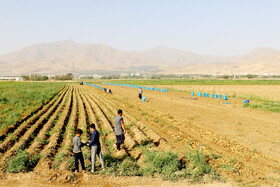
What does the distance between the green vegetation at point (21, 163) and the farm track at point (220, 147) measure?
6.13 metres

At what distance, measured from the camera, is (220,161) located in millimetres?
9812

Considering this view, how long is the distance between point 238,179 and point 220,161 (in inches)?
58.3

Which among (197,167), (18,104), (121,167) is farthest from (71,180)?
(18,104)

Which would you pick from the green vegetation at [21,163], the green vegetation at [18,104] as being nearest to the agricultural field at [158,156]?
the green vegetation at [21,163]

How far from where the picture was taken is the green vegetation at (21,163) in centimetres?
893

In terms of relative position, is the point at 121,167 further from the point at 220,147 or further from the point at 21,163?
the point at 220,147

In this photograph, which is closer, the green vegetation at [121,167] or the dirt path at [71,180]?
the dirt path at [71,180]

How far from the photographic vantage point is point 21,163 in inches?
360

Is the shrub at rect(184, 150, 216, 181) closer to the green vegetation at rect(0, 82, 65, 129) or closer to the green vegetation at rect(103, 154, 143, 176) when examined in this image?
the green vegetation at rect(103, 154, 143, 176)

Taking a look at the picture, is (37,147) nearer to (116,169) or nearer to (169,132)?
(116,169)

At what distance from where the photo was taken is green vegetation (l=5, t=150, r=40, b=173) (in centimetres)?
893

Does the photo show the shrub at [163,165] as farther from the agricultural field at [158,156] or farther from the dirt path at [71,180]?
the dirt path at [71,180]

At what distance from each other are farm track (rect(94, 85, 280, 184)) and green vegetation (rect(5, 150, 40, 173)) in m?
6.13

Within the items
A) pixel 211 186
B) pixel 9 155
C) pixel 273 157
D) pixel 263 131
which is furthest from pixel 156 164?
pixel 263 131
